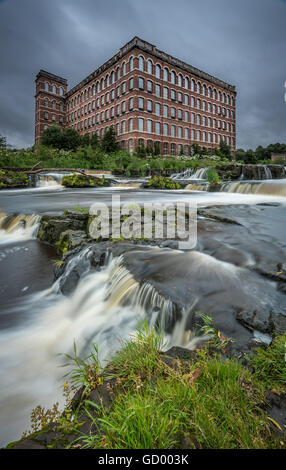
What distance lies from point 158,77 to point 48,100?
31421 millimetres

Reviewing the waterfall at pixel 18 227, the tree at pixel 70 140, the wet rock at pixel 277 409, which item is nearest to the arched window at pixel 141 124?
the tree at pixel 70 140

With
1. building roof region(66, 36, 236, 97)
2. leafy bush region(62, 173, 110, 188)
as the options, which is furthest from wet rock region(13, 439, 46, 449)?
building roof region(66, 36, 236, 97)

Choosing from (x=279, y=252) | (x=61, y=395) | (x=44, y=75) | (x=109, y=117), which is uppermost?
(x=44, y=75)

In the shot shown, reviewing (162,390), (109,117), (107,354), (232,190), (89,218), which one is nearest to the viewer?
(162,390)

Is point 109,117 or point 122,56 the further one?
point 109,117

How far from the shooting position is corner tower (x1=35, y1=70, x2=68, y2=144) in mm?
54781

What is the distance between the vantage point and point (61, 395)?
196 centimetres

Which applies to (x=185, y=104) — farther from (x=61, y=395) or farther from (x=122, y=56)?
(x=61, y=395)

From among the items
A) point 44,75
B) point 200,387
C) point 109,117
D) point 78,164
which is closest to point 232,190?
point 200,387

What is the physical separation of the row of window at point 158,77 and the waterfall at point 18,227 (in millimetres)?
38100

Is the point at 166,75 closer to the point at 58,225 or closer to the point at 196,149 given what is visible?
the point at 196,149

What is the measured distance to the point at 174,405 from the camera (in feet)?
4.03

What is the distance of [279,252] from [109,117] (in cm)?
4460

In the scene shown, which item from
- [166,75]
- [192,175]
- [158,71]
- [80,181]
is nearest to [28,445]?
[80,181]
